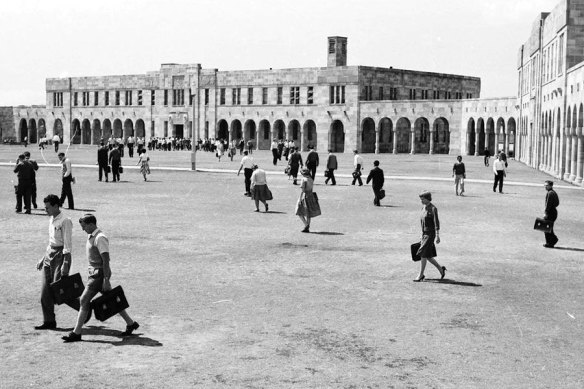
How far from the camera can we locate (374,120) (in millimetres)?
80375

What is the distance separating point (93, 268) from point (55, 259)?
685 mm

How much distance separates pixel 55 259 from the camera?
10.4 m

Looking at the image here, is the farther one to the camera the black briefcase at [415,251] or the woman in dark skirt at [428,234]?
the black briefcase at [415,251]

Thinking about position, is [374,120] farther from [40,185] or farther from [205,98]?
[40,185]

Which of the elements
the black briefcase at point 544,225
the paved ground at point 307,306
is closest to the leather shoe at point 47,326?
the paved ground at point 307,306

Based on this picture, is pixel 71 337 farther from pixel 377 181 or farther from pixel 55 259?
pixel 377 181

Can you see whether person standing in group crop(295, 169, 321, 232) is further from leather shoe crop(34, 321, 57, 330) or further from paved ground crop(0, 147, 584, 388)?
leather shoe crop(34, 321, 57, 330)

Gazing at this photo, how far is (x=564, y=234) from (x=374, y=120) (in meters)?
60.3

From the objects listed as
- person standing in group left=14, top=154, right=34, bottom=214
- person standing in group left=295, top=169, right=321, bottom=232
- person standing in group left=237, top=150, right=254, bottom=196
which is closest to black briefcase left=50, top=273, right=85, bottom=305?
person standing in group left=295, top=169, right=321, bottom=232

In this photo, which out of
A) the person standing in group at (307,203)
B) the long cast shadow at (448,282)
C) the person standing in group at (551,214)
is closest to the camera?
the long cast shadow at (448,282)

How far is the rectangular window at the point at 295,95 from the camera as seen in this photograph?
85.4 metres

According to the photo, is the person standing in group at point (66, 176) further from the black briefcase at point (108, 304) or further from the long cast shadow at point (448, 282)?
the black briefcase at point (108, 304)

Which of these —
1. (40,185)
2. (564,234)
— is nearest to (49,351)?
(564,234)

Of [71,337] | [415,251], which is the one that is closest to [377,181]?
[415,251]
